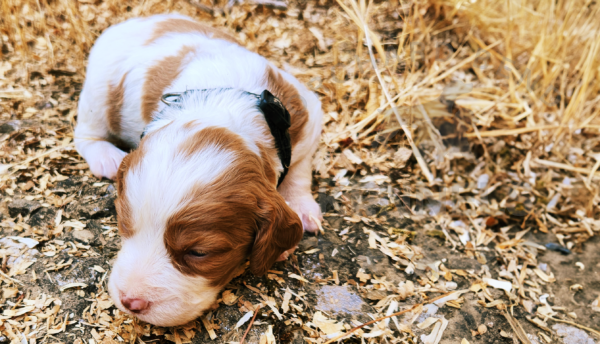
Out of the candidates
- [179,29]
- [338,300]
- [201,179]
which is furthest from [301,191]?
[179,29]

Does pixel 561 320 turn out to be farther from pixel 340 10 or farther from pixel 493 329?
pixel 340 10

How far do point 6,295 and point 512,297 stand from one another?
10.4ft

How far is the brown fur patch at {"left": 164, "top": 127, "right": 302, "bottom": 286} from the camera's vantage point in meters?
2.10

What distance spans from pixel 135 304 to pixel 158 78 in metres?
1.66

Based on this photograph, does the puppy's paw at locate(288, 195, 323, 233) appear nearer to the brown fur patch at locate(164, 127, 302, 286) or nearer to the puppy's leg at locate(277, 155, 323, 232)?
the puppy's leg at locate(277, 155, 323, 232)

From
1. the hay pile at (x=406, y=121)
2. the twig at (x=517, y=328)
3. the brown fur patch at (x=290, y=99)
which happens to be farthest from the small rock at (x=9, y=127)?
the twig at (x=517, y=328)

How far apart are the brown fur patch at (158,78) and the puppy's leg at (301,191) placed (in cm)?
108

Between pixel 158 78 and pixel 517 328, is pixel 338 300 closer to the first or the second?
pixel 517 328

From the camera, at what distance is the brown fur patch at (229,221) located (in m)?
2.10

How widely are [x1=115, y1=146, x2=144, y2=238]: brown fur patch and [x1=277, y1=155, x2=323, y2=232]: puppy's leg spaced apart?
49.3 inches

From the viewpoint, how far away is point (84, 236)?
2.86m

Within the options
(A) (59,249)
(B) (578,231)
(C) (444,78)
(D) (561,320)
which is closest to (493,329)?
(D) (561,320)

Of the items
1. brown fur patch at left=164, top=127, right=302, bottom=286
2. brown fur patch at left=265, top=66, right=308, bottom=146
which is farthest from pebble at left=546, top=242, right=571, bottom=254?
brown fur patch at left=164, top=127, right=302, bottom=286

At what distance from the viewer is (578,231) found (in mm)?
3891
